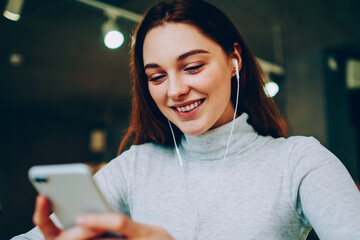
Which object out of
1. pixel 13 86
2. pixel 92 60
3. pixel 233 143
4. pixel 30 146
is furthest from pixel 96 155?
pixel 233 143

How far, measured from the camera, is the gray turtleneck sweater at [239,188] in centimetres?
71

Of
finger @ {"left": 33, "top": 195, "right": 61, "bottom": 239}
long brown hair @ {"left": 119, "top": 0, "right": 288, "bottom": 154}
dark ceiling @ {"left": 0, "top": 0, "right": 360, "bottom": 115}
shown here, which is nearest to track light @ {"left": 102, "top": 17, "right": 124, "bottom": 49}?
dark ceiling @ {"left": 0, "top": 0, "right": 360, "bottom": 115}

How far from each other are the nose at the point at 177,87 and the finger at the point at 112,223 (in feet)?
1.40

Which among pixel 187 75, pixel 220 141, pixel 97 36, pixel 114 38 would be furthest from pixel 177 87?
pixel 97 36

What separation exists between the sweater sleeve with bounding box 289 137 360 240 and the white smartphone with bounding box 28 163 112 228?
46 centimetres

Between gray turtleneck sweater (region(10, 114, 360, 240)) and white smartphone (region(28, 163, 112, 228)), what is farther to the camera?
gray turtleneck sweater (region(10, 114, 360, 240))

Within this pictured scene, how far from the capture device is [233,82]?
109cm

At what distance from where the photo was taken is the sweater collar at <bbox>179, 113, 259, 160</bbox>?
0.97m

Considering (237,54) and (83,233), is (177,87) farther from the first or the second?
(83,233)

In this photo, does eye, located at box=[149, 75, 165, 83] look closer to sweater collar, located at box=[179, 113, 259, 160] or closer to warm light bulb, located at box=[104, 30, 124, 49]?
sweater collar, located at box=[179, 113, 259, 160]

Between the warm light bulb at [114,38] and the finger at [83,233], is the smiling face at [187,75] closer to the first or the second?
the finger at [83,233]

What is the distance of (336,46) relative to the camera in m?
4.12

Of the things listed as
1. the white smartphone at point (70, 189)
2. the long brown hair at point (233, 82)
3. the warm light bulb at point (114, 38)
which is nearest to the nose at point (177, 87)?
the long brown hair at point (233, 82)

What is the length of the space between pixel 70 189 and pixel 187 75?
0.46 meters
